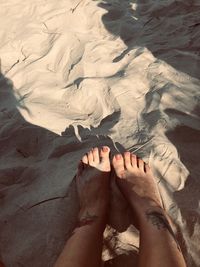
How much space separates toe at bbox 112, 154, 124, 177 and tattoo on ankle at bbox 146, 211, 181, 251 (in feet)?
1.15

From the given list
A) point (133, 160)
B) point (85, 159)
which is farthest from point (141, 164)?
point (85, 159)

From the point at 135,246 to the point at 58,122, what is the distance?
970 mm

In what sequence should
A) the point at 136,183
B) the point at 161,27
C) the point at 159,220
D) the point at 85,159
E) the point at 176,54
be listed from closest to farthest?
the point at 159,220, the point at 136,183, the point at 85,159, the point at 176,54, the point at 161,27

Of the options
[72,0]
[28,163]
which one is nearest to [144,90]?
[28,163]

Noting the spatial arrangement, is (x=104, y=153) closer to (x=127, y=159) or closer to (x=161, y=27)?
(x=127, y=159)

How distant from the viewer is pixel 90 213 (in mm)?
1895

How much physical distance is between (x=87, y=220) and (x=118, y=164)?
1.26 feet

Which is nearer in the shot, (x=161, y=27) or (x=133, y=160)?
(x=133, y=160)

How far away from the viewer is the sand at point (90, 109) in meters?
1.89

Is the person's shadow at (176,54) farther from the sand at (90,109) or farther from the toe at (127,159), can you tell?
the toe at (127,159)

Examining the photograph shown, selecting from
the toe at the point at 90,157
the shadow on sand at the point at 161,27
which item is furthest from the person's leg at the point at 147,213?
the shadow on sand at the point at 161,27

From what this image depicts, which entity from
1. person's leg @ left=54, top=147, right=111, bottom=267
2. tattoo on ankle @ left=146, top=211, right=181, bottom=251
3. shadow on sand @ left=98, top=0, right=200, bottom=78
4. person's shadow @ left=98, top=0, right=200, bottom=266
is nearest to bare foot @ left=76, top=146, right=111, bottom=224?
person's leg @ left=54, top=147, right=111, bottom=267

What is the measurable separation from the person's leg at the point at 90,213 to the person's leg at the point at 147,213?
84 millimetres

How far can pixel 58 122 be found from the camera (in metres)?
2.46
